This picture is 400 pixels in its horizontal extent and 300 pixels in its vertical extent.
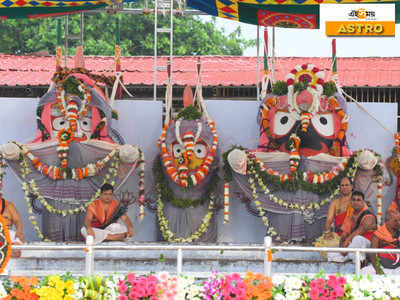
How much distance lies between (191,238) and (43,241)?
2058 millimetres

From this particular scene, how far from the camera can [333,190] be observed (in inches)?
494

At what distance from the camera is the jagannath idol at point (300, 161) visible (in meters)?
12.5

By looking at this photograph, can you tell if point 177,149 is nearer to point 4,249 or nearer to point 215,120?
point 215,120

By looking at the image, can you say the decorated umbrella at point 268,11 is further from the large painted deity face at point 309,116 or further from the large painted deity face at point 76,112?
the large painted deity face at point 76,112

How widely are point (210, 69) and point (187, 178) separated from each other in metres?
4.97

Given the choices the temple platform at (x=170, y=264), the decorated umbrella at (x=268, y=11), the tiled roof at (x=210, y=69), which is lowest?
the temple platform at (x=170, y=264)

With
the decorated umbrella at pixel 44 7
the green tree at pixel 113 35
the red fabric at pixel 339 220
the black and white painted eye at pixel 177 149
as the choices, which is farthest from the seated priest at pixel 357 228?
the green tree at pixel 113 35

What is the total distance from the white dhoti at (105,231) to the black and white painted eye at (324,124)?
9.92 ft

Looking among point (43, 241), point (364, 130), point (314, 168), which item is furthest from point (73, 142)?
point (364, 130)

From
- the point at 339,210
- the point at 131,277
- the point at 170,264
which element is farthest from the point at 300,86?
the point at 131,277

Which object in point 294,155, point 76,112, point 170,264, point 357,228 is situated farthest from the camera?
point 76,112

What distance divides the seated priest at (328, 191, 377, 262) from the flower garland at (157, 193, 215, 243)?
6.83 ft

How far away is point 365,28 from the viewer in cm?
1145

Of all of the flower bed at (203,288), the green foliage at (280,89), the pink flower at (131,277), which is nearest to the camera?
the flower bed at (203,288)
